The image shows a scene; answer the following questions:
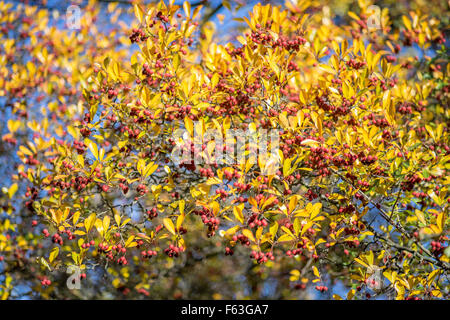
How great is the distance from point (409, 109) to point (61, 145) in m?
2.91

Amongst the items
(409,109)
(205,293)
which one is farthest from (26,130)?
(409,109)

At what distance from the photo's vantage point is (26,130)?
4.71 m

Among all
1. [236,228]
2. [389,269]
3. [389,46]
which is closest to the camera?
[236,228]

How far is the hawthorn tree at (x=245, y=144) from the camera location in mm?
2604

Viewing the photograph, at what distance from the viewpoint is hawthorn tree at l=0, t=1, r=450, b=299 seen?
2.60 metres

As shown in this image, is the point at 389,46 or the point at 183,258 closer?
the point at 389,46

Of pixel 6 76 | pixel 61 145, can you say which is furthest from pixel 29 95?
pixel 61 145

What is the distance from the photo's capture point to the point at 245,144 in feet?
8.75

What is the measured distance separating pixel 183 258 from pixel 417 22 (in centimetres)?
405

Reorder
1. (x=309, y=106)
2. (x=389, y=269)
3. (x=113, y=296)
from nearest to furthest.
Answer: (x=389, y=269) < (x=309, y=106) < (x=113, y=296)

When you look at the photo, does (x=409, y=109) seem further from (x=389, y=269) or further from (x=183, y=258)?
(x=183, y=258)
